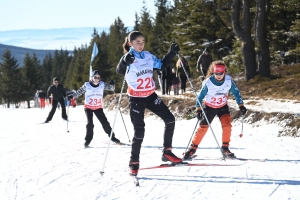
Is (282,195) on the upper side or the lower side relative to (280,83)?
lower

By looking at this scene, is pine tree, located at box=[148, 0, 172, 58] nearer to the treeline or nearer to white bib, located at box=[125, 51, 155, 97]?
the treeline

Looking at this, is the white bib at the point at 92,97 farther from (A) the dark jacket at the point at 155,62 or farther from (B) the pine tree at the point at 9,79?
(B) the pine tree at the point at 9,79

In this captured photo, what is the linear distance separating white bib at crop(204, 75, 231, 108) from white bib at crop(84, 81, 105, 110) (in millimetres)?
3610

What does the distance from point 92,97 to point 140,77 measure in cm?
387

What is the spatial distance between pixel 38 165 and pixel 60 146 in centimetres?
→ 229

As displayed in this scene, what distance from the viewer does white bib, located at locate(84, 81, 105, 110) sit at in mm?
9440

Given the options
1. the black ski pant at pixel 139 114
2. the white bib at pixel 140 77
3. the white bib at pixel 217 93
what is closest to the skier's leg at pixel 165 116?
the black ski pant at pixel 139 114

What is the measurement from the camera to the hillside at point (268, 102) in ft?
32.6

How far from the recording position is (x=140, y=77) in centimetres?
586


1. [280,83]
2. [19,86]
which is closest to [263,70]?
[280,83]

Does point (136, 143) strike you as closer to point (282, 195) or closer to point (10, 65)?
point (282, 195)

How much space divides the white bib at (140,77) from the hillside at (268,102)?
17.0 feet

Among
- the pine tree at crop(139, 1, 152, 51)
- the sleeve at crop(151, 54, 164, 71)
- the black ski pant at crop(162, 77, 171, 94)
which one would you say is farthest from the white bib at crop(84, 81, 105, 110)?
the pine tree at crop(139, 1, 152, 51)

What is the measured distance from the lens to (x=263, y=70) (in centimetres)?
1697
